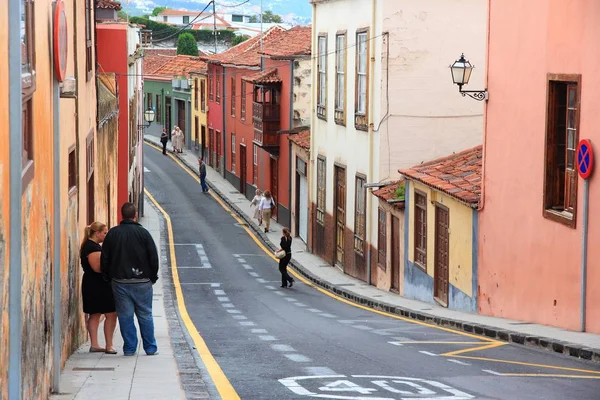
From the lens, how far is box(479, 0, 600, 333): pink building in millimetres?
14289

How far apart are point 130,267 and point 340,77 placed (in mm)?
20788

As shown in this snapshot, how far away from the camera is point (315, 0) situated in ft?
110

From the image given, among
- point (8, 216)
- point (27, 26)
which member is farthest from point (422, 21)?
point (8, 216)

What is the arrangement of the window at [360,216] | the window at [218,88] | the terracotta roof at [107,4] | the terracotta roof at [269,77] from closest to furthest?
1. the terracotta roof at [107,4]
2. the window at [360,216]
3. the terracotta roof at [269,77]
4. the window at [218,88]

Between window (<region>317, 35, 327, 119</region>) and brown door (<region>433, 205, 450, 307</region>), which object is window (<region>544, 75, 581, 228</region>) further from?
window (<region>317, 35, 327, 119</region>)

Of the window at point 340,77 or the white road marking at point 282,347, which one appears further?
the window at point 340,77

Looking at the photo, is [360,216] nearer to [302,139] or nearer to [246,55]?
[302,139]

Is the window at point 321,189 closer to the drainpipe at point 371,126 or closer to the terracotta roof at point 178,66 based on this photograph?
Answer: the drainpipe at point 371,126

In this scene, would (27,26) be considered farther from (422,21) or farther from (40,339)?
(422,21)

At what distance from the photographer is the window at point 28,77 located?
753cm

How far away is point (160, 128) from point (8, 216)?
70.9 m

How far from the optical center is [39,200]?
27.2ft

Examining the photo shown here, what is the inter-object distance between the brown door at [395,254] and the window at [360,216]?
274 centimetres

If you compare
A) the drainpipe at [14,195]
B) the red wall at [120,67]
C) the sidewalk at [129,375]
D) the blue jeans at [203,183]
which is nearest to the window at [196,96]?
the blue jeans at [203,183]
